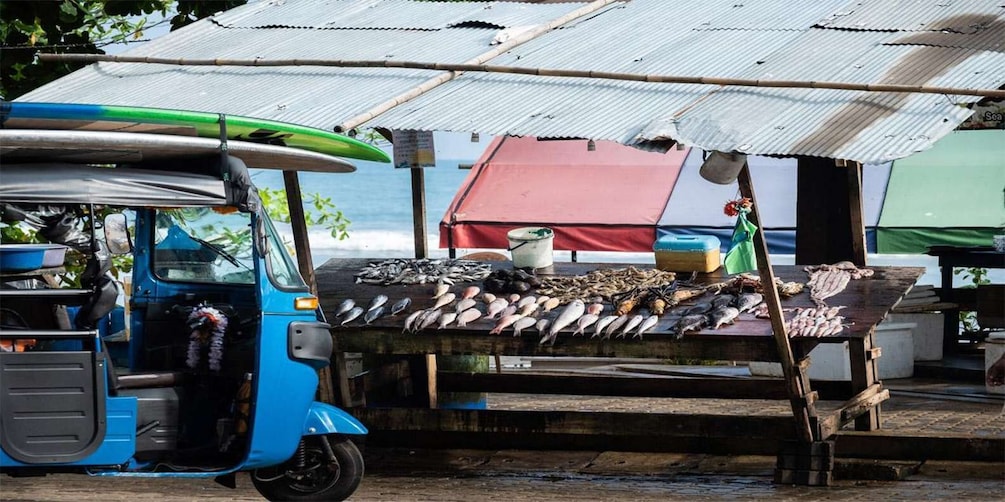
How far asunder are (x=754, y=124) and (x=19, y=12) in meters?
7.61

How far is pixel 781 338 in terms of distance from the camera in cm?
853

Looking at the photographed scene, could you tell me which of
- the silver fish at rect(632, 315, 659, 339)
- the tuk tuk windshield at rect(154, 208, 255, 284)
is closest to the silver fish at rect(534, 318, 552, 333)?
the silver fish at rect(632, 315, 659, 339)

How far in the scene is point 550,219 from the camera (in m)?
14.9

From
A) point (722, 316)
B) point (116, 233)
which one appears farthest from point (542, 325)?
point (116, 233)

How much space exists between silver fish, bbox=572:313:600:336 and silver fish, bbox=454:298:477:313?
88 cm

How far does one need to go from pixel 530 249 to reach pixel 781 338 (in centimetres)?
293

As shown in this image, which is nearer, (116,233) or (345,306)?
(116,233)

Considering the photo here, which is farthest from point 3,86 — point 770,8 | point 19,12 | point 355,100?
point 770,8

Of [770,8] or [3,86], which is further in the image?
[3,86]

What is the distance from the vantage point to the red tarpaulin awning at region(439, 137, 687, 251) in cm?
1458

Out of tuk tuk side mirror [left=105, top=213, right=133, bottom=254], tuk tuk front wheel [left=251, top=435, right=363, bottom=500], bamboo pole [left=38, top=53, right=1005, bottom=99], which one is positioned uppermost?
bamboo pole [left=38, top=53, right=1005, bottom=99]

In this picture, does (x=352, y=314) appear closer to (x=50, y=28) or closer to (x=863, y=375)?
(x=863, y=375)

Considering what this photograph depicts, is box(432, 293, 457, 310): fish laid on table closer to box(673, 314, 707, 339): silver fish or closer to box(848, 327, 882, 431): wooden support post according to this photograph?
box(673, 314, 707, 339): silver fish

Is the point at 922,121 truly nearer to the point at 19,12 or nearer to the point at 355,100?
the point at 355,100
